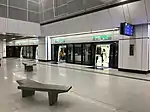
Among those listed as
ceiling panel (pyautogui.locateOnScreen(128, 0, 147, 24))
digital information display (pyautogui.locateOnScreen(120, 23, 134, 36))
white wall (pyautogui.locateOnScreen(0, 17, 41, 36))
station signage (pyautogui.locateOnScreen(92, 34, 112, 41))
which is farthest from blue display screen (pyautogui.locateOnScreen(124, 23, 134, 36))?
white wall (pyautogui.locateOnScreen(0, 17, 41, 36))

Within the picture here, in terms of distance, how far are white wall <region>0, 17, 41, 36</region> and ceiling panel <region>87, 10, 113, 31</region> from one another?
6981 mm

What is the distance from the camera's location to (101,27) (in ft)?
35.2

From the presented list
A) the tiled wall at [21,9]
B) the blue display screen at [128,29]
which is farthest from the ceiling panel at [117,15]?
the tiled wall at [21,9]

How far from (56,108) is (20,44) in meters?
22.8

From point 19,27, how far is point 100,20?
8052 millimetres

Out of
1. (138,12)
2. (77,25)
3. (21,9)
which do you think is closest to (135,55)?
(138,12)

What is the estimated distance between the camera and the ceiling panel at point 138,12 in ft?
25.8

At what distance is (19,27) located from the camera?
14.3 metres

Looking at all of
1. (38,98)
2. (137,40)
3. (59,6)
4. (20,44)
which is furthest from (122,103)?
(20,44)

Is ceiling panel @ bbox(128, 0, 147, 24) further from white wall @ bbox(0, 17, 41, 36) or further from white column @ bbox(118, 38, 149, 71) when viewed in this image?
white wall @ bbox(0, 17, 41, 36)

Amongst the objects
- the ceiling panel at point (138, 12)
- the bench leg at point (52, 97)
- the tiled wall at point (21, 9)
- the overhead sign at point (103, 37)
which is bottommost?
the bench leg at point (52, 97)

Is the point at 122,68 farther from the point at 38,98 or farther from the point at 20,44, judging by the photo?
the point at 20,44

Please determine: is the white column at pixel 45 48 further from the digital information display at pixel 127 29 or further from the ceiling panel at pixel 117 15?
the digital information display at pixel 127 29

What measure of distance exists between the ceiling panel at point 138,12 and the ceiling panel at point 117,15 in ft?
1.87
